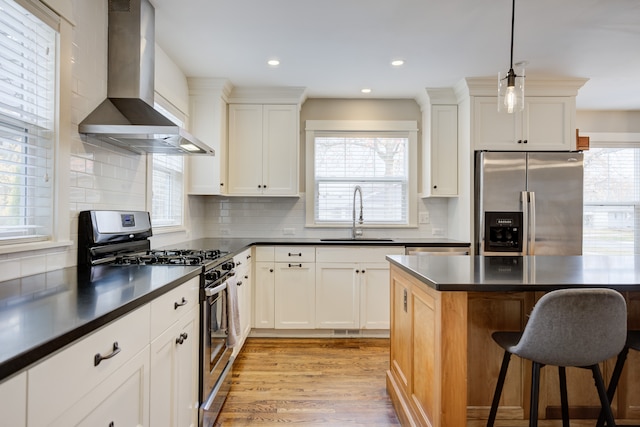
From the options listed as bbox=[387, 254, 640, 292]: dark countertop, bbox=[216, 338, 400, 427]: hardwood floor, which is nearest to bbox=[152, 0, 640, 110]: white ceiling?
bbox=[387, 254, 640, 292]: dark countertop

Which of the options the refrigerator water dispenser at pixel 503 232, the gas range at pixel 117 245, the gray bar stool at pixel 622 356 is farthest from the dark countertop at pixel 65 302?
the refrigerator water dispenser at pixel 503 232

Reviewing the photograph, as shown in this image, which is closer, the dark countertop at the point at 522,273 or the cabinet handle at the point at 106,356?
the cabinet handle at the point at 106,356

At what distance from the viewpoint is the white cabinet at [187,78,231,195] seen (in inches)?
137

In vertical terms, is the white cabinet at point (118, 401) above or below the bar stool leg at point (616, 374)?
above

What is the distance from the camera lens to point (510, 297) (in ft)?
5.89

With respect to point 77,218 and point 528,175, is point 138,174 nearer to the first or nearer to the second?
point 77,218

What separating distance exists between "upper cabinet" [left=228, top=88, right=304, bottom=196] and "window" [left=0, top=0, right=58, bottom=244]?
2103 millimetres

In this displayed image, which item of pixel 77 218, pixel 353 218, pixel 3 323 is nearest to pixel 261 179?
pixel 353 218

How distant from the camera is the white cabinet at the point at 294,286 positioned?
11.3ft

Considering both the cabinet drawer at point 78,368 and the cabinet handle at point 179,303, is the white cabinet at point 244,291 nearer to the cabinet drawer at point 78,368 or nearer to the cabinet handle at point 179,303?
the cabinet handle at point 179,303

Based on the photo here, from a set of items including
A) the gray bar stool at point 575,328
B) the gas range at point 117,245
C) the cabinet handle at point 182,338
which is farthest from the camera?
the gas range at point 117,245

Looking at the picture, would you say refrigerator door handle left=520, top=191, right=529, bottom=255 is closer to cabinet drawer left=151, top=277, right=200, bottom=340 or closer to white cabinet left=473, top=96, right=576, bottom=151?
white cabinet left=473, top=96, right=576, bottom=151

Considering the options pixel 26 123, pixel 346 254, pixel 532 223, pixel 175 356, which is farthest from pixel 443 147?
pixel 26 123

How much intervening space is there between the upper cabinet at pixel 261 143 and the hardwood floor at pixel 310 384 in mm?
1569
